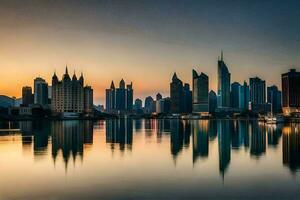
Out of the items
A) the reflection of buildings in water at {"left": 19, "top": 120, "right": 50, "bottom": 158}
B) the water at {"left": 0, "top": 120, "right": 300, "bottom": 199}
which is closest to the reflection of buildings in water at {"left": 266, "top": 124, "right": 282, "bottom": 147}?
the water at {"left": 0, "top": 120, "right": 300, "bottom": 199}

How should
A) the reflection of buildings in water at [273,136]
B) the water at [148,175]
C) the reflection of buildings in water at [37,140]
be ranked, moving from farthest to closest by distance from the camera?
the reflection of buildings in water at [273,136] → the reflection of buildings in water at [37,140] → the water at [148,175]

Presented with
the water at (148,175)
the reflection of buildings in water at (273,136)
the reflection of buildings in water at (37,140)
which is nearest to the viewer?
the water at (148,175)

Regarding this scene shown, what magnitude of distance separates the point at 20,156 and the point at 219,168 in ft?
65.1

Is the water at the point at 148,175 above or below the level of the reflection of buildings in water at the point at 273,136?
above

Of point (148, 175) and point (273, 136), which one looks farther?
point (273, 136)

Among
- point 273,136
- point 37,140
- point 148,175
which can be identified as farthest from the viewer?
point 273,136

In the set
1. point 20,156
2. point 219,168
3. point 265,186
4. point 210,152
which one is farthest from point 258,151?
point 20,156

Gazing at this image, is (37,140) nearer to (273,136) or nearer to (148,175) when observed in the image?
(148,175)

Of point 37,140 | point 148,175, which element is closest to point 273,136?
point 37,140

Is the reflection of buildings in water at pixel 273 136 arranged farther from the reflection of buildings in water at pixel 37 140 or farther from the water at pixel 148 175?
the reflection of buildings in water at pixel 37 140

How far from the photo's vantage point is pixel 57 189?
23953 millimetres

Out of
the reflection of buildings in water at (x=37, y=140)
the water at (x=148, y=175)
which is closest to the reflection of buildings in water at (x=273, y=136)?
the water at (x=148, y=175)

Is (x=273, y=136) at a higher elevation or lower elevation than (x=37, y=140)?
lower

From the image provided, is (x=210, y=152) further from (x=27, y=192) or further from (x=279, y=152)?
(x=27, y=192)
